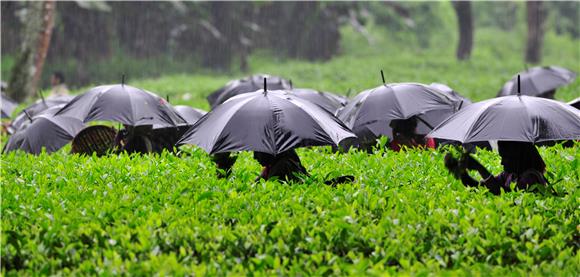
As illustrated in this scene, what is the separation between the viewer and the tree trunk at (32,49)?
20547 mm

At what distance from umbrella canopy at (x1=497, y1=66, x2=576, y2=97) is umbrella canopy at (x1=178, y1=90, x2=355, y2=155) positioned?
8.69 m

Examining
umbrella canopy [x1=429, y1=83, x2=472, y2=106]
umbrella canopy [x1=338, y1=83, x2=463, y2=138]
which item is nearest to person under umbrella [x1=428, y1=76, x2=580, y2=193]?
umbrella canopy [x1=338, y1=83, x2=463, y2=138]

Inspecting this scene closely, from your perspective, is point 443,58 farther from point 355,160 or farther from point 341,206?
point 341,206

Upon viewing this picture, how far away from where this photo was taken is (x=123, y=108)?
9.65 metres

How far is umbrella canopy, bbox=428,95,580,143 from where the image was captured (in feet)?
22.5

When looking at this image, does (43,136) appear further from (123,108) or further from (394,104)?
(394,104)

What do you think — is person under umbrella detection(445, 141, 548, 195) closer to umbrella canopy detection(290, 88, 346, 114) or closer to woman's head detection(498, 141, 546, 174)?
woman's head detection(498, 141, 546, 174)

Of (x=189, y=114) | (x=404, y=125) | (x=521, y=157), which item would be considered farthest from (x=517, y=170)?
(x=189, y=114)

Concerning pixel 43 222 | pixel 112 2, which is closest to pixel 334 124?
pixel 43 222

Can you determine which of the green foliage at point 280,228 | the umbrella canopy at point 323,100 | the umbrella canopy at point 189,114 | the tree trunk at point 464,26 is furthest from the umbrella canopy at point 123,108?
the tree trunk at point 464,26

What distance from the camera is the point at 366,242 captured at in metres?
5.95

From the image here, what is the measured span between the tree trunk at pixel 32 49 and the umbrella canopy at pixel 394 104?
42.9 ft

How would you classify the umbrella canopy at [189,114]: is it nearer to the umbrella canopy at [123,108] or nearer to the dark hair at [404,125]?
the umbrella canopy at [123,108]

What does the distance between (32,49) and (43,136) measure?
1103 cm
